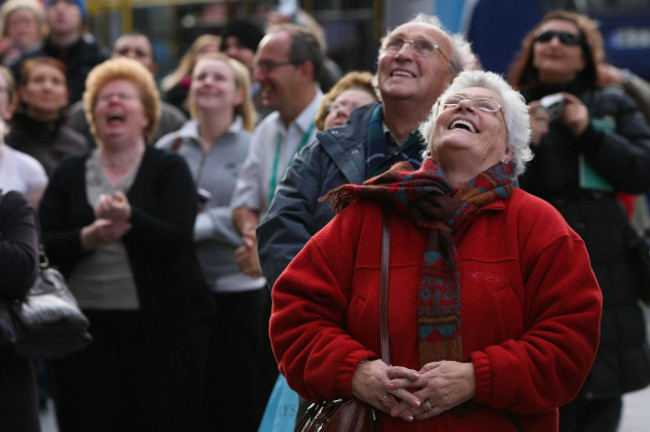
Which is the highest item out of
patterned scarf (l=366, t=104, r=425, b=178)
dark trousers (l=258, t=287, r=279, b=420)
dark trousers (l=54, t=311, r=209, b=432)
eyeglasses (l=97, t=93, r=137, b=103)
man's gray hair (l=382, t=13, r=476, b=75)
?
man's gray hair (l=382, t=13, r=476, b=75)

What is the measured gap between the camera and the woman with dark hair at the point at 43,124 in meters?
8.44

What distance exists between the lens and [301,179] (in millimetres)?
4551

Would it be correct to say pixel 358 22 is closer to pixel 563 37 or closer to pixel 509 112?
pixel 563 37

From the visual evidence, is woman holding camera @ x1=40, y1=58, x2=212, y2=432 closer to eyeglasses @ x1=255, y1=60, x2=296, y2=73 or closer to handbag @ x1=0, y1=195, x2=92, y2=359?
eyeglasses @ x1=255, y1=60, x2=296, y2=73

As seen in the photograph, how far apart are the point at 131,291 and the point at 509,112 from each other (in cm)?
298

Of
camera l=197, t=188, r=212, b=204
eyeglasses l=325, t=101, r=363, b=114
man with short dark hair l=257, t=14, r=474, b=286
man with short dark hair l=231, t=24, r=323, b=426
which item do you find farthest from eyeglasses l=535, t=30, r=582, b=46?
camera l=197, t=188, r=212, b=204

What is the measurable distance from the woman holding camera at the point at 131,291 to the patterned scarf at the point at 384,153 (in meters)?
2.05

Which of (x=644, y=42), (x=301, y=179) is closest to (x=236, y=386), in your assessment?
(x=301, y=179)

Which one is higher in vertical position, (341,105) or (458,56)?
(458,56)

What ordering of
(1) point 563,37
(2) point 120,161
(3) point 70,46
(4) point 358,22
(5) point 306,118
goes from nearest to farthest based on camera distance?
(5) point 306,118
(1) point 563,37
(2) point 120,161
(3) point 70,46
(4) point 358,22

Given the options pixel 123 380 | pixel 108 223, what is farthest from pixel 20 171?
pixel 123 380

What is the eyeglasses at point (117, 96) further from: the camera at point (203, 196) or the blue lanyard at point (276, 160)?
the blue lanyard at point (276, 160)

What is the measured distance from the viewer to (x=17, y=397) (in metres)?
5.02

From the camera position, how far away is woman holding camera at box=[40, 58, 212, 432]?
6.22m
